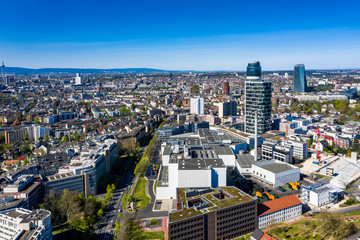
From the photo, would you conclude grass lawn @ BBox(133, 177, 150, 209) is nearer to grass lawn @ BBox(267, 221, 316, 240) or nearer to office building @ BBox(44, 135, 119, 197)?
office building @ BBox(44, 135, 119, 197)

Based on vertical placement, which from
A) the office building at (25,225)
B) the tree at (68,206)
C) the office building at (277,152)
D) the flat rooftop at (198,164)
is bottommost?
the tree at (68,206)

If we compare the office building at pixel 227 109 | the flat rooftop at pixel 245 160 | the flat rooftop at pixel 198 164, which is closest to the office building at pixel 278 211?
the flat rooftop at pixel 198 164

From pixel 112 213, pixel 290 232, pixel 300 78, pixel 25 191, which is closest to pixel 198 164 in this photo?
pixel 112 213

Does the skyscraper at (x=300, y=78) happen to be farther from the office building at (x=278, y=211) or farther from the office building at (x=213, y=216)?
the office building at (x=213, y=216)

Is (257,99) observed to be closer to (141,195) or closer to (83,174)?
(141,195)

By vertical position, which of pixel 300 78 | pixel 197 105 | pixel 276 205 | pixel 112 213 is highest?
pixel 300 78

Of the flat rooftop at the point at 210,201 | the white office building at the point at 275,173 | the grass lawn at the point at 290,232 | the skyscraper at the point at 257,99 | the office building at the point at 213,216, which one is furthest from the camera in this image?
the skyscraper at the point at 257,99

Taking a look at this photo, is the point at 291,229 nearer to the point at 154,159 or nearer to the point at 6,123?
the point at 154,159
